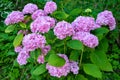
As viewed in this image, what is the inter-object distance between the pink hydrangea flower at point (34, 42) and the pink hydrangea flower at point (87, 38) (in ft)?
0.66

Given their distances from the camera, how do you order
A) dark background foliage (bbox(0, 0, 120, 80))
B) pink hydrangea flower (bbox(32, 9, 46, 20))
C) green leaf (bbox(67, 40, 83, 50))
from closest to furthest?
green leaf (bbox(67, 40, 83, 50)) → pink hydrangea flower (bbox(32, 9, 46, 20)) → dark background foliage (bbox(0, 0, 120, 80))

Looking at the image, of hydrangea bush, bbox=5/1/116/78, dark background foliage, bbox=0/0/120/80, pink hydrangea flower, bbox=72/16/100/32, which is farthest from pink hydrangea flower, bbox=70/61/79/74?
dark background foliage, bbox=0/0/120/80

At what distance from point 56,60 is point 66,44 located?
0.47 feet

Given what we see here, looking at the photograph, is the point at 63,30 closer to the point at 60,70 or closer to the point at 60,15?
the point at 60,70

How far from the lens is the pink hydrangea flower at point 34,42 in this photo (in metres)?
1.89

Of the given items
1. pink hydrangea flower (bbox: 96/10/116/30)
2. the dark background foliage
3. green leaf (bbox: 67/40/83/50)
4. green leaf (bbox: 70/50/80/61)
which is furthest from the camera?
the dark background foliage

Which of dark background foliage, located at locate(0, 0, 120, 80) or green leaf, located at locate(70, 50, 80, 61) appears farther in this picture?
dark background foliage, located at locate(0, 0, 120, 80)

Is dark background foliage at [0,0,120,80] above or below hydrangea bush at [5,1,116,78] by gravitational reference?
below

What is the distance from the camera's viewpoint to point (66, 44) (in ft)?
6.52

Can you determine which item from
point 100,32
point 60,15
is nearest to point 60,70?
point 100,32

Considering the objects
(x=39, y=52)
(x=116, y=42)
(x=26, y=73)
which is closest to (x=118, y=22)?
(x=116, y=42)

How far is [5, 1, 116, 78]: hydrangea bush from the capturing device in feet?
6.24

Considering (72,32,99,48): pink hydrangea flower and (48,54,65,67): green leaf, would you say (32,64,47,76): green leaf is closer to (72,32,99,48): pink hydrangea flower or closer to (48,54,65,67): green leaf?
(48,54,65,67): green leaf

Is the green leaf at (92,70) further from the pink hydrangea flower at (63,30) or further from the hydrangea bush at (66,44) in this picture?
the pink hydrangea flower at (63,30)
